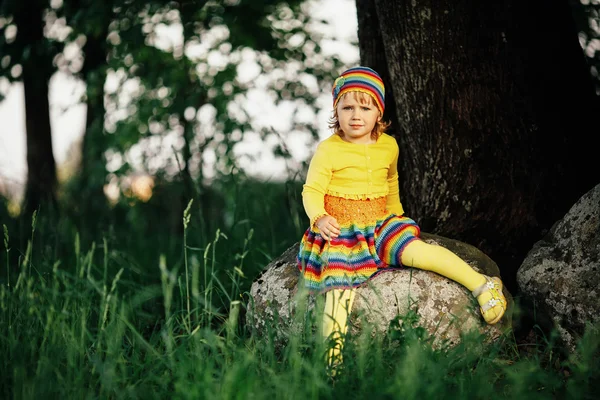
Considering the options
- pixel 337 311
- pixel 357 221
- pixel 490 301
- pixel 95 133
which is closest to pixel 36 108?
pixel 95 133

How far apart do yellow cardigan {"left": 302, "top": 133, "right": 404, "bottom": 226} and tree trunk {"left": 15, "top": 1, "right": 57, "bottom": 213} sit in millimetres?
3001

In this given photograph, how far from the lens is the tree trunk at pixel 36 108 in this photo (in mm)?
5746

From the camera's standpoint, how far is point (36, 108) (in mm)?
7195

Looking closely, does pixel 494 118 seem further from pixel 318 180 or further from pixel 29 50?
pixel 29 50

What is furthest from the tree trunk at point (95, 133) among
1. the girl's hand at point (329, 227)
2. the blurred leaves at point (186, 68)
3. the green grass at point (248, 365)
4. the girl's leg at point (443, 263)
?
the girl's leg at point (443, 263)

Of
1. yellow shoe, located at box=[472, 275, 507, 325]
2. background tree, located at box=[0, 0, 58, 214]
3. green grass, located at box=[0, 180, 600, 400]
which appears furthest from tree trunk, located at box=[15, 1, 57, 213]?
yellow shoe, located at box=[472, 275, 507, 325]

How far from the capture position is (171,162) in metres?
6.36

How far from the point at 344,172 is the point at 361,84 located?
0.45 m

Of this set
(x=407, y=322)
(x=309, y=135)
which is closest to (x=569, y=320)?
(x=407, y=322)

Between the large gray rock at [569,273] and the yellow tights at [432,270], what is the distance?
348mm

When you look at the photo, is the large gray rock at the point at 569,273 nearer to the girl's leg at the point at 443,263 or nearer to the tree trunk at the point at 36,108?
the girl's leg at the point at 443,263

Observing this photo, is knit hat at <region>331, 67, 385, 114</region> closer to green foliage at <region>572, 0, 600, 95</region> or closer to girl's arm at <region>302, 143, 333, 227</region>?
girl's arm at <region>302, 143, 333, 227</region>

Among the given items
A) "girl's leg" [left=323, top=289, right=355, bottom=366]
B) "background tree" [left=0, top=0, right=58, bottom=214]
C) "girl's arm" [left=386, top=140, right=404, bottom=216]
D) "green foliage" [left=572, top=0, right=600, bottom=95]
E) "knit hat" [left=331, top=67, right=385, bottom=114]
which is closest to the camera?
"girl's leg" [left=323, top=289, right=355, bottom=366]

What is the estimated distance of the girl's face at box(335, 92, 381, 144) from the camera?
3.19 metres
